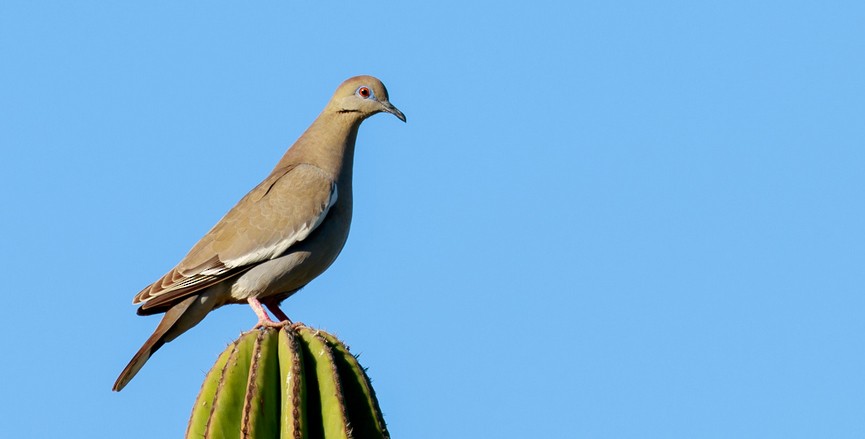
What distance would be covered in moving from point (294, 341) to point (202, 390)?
42 centimetres

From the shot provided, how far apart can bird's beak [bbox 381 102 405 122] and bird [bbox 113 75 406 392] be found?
0.43m

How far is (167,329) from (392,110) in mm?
2413

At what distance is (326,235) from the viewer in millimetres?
7480

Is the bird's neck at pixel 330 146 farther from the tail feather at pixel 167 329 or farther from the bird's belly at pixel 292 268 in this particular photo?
the tail feather at pixel 167 329

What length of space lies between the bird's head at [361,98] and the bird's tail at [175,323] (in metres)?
1.83

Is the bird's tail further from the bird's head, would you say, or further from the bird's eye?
the bird's eye

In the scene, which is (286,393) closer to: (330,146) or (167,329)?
(167,329)

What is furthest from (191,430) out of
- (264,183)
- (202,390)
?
(264,183)

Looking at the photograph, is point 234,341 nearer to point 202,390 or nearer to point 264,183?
point 202,390

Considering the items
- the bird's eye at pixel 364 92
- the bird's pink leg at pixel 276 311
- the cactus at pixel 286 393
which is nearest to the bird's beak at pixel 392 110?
the bird's eye at pixel 364 92

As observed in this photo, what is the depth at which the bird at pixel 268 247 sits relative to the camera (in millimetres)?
7086

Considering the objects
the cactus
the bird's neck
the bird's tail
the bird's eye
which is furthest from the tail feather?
the bird's eye

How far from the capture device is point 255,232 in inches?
293

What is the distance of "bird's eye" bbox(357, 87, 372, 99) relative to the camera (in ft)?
27.4
